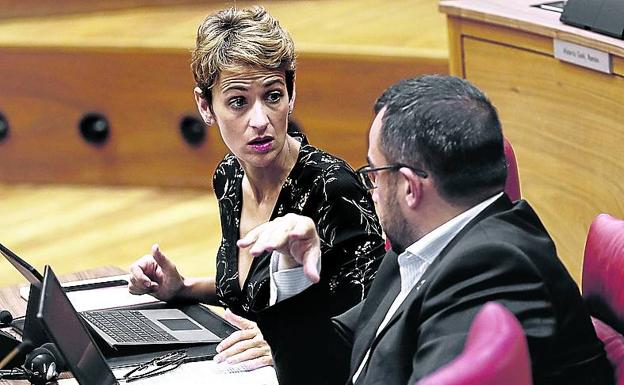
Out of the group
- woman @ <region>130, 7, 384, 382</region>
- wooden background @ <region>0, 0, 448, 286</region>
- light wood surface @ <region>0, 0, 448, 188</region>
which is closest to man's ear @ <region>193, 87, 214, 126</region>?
woman @ <region>130, 7, 384, 382</region>

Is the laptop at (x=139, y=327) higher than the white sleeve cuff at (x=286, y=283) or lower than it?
lower

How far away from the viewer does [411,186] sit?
3.35ft

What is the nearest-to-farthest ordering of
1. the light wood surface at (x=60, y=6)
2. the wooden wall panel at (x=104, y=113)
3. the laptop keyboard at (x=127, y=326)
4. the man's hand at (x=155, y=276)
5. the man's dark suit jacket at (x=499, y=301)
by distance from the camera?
1. the man's dark suit jacket at (x=499, y=301)
2. the laptop keyboard at (x=127, y=326)
3. the man's hand at (x=155, y=276)
4. the wooden wall panel at (x=104, y=113)
5. the light wood surface at (x=60, y=6)

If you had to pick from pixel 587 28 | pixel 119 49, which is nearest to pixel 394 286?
pixel 587 28

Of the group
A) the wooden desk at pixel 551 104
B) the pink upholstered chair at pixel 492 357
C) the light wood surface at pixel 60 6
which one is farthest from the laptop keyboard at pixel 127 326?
the light wood surface at pixel 60 6

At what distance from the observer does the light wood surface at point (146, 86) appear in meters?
2.91

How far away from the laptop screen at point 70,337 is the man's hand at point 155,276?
31cm

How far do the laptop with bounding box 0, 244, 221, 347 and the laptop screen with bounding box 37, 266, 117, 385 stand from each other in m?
0.12

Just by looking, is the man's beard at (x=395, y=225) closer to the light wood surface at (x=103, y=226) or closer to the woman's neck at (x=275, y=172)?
the woman's neck at (x=275, y=172)

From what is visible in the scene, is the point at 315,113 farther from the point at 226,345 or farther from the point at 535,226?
the point at 535,226

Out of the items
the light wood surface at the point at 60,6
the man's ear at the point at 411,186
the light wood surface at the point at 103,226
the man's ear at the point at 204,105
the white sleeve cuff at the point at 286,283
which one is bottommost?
the light wood surface at the point at 103,226

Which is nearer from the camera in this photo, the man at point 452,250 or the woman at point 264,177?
the man at point 452,250

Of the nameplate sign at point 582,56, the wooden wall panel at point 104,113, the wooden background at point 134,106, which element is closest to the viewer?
the nameplate sign at point 582,56

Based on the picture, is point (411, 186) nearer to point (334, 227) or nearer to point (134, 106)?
point (334, 227)
